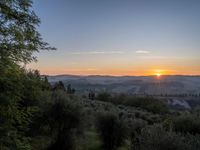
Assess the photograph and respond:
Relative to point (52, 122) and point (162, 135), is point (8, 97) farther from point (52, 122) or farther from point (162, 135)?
point (52, 122)

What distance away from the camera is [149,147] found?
11.4 meters

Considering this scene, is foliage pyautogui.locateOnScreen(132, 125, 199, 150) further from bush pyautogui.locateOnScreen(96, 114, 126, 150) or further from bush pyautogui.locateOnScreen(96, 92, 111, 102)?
bush pyautogui.locateOnScreen(96, 92, 111, 102)

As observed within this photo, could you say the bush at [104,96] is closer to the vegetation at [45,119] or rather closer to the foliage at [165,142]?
the vegetation at [45,119]

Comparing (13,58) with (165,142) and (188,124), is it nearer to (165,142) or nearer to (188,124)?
(165,142)

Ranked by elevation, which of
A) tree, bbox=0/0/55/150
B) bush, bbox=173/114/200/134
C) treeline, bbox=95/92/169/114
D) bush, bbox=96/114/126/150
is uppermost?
tree, bbox=0/0/55/150

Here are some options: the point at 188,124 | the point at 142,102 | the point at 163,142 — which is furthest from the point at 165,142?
the point at 142,102

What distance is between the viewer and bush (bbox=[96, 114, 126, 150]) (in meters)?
32.1

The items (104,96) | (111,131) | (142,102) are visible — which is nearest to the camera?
(111,131)

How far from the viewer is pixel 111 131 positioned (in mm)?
32531

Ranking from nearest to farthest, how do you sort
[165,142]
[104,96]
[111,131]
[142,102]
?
[165,142] < [111,131] < [142,102] < [104,96]

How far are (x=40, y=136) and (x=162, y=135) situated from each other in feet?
60.9

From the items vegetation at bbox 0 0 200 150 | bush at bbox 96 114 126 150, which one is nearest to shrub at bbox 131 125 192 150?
vegetation at bbox 0 0 200 150

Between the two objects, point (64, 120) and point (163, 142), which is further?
point (64, 120)

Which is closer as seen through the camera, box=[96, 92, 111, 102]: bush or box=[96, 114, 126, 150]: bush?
box=[96, 114, 126, 150]: bush
